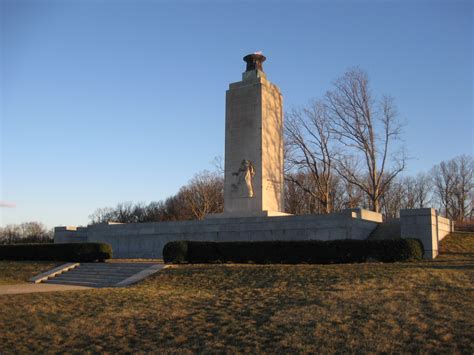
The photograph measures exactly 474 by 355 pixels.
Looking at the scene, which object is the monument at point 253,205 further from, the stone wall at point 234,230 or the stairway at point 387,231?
the stairway at point 387,231

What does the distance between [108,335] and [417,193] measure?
232ft

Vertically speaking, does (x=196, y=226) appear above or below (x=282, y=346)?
above

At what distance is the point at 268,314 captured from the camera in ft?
35.9

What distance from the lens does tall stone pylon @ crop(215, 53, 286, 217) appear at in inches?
1051

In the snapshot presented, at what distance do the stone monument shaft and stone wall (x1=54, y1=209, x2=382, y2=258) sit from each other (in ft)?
3.43

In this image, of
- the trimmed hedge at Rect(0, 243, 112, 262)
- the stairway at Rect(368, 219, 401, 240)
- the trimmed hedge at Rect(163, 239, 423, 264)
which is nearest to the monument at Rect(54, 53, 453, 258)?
the stairway at Rect(368, 219, 401, 240)

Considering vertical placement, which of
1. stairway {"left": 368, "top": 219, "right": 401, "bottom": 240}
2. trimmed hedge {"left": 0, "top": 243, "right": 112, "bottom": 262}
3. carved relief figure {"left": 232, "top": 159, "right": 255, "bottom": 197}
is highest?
carved relief figure {"left": 232, "top": 159, "right": 255, "bottom": 197}

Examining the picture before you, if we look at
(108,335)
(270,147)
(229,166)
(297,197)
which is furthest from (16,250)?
(297,197)

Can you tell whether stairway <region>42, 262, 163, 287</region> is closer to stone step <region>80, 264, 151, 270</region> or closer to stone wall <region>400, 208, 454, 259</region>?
stone step <region>80, 264, 151, 270</region>

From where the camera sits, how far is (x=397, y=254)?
1831 centimetres

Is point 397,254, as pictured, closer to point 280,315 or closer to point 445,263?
point 445,263

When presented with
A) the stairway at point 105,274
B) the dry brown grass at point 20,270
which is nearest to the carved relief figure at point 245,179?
the stairway at point 105,274

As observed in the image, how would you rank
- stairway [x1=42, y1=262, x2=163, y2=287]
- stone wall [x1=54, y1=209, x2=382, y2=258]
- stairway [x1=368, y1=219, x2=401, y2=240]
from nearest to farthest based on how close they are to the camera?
stairway [x1=42, y1=262, x2=163, y2=287]
stone wall [x1=54, y1=209, x2=382, y2=258]
stairway [x1=368, y1=219, x2=401, y2=240]

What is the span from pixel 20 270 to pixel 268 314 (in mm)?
16730
